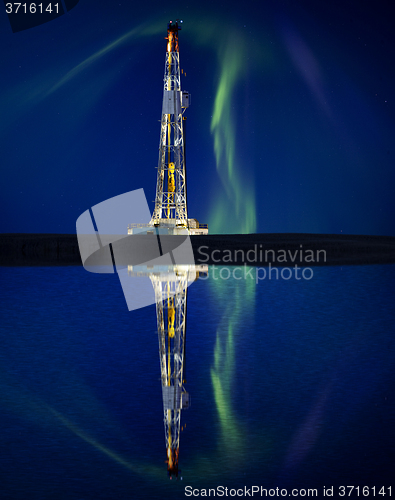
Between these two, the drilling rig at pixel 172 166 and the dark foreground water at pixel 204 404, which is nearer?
the dark foreground water at pixel 204 404

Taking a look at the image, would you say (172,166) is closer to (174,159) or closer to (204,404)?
(174,159)

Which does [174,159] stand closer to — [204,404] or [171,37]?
[171,37]

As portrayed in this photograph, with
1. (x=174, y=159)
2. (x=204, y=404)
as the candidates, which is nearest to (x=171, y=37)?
(x=174, y=159)

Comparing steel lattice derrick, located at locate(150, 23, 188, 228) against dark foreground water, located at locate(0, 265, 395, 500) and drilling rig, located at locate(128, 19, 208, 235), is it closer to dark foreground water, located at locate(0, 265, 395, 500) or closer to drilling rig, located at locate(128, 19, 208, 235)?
drilling rig, located at locate(128, 19, 208, 235)

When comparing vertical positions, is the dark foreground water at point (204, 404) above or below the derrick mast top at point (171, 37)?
below

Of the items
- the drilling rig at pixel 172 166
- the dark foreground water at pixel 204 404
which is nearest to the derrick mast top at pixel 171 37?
the drilling rig at pixel 172 166

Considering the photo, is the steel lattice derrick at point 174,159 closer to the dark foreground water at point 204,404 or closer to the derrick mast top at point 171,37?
the derrick mast top at point 171,37

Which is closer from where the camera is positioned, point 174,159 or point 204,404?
point 204,404

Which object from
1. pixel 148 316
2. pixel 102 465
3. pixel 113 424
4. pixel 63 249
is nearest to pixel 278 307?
pixel 148 316

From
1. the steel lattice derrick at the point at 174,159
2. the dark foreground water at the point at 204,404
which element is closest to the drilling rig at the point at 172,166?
the steel lattice derrick at the point at 174,159

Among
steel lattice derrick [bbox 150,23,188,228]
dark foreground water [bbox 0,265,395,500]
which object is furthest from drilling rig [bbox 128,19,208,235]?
dark foreground water [bbox 0,265,395,500]
